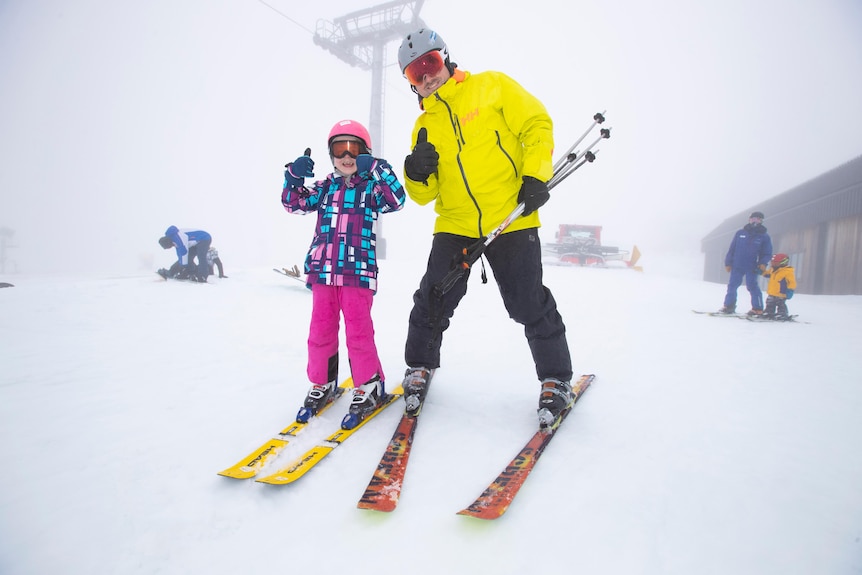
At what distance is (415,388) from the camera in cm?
266

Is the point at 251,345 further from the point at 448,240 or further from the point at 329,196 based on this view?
the point at 448,240

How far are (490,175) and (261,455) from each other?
200 cm

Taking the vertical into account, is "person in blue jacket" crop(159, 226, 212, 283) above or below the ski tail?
above

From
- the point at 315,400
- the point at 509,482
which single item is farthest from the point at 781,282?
the point at 315,400

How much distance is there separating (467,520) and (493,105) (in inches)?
85.7

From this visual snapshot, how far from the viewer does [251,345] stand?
4297 millimetres

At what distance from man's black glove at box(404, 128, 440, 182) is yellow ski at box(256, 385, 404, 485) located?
59.1 inches

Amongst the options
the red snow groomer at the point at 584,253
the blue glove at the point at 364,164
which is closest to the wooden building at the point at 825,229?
the red snow groomer at the point at 584,253

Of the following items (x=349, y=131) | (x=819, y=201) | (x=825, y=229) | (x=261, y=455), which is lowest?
(x=261, y=455)

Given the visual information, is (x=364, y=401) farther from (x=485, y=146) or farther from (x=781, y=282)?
(x=781, y=282)

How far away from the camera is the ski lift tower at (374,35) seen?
1967 cm

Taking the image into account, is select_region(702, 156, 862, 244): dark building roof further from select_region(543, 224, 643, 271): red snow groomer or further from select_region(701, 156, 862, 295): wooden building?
select_region(543, 224, 643, 271): red snow groomer

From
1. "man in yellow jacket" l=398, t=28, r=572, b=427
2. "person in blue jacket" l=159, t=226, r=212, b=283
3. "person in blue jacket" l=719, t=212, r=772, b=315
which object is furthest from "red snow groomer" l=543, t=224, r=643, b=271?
"man in yellow jacket" l=398, t=28, r=572, b=427

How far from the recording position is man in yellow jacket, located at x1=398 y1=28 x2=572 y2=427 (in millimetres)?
2443
